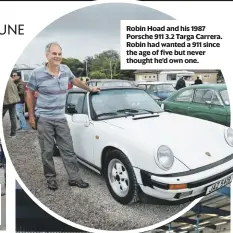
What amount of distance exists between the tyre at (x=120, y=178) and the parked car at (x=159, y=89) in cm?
56

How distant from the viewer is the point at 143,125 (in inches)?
84.0

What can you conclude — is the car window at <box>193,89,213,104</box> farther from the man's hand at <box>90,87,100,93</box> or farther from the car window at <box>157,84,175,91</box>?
the man's hand at <box>90,87,100,93</box>

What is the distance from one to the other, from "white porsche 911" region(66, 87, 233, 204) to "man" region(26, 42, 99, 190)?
7cm

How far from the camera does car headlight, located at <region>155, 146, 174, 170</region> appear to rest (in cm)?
191

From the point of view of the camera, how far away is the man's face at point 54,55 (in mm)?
2104

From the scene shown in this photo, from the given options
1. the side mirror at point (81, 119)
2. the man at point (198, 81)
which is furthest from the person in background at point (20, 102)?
the man at point (198, 81)

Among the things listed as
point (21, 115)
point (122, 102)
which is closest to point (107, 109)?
point (122, 102)

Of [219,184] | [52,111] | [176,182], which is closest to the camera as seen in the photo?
[176,182]

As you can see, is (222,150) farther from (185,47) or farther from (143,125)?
(185,47)

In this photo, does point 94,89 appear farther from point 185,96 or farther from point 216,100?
point 216,100

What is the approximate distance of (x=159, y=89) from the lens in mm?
2256

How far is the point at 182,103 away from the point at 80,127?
0.81 meters

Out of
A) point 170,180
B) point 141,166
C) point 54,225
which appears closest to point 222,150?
point 170,180

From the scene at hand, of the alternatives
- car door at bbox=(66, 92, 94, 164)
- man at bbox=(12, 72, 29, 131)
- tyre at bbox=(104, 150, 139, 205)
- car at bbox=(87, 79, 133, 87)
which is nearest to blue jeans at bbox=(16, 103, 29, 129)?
man at bbox=(12, 72, 29, 131)
